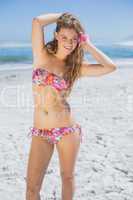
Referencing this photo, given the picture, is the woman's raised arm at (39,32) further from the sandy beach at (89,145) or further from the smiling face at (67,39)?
the sandy beach at (89,145)

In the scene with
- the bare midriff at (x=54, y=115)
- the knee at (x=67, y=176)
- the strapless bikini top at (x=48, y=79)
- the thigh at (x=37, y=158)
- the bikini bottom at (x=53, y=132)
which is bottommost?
the knee at (x=67, y=176)

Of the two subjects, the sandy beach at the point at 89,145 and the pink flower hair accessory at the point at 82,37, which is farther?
the sandy beach at the point at 89,145

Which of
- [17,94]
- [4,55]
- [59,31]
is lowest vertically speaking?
[4,55]

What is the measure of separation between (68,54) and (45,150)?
21.9 inches

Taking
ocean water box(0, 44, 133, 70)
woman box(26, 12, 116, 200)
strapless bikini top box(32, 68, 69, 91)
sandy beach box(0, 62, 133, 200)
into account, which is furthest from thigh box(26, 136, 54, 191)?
ocean water box(0, 44, 133, 70)

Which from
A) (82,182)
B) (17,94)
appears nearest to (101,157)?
(82,182)

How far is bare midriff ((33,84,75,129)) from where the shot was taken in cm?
257

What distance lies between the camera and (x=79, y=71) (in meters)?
2.60

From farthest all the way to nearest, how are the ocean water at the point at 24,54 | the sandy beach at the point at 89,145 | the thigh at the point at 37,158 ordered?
the ocean water at the point at 24,54
the sandy beach at the point at 89,145
the thigh at the point at 37,158

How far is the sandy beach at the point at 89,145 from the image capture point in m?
3.75

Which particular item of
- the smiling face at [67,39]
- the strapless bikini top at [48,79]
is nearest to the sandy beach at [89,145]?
the strapless bikini top at [48,79]

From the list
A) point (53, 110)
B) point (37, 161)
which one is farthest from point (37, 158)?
point (53, 110)

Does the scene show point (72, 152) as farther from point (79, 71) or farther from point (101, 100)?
point (101, 100)

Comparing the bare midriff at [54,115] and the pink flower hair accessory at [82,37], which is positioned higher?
the pink flower hair accessory at [82,37]
